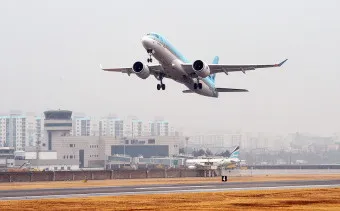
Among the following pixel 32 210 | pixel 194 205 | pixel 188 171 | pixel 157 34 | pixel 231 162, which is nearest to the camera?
pixel 32 210

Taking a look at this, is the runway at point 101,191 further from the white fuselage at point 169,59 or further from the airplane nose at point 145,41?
the airplane nose at point 145,41

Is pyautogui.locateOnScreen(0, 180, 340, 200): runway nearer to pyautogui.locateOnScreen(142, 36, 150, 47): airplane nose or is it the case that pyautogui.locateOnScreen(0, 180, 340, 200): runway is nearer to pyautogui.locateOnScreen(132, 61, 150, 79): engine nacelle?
pyautogui.locateOnScreen(142, 36, 150, 47): airplane nose

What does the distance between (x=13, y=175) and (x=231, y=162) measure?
61.0 m

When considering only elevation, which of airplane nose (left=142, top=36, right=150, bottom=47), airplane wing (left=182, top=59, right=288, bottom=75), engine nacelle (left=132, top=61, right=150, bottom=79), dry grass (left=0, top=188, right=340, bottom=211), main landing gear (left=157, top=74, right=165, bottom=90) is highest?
airplane nose (left=142, top=36, right=150, bottom=47)

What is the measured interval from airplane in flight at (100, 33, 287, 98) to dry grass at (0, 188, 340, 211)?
24.7 metres

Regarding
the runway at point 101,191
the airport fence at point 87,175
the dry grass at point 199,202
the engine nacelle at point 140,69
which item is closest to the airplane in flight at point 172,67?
the engine nacelle at point 140,69

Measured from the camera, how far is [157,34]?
2921 inches

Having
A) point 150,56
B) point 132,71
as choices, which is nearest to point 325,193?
point 150,56

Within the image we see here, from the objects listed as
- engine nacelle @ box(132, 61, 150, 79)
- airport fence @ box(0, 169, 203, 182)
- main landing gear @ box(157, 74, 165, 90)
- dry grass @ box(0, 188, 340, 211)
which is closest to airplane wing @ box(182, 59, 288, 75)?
main landing gear @ box(157, 74, 165, 90)

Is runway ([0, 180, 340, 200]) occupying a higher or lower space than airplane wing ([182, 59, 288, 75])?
lower

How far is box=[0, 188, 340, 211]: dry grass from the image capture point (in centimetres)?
4134

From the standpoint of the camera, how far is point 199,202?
4522 cm

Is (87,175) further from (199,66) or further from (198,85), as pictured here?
(199,66)

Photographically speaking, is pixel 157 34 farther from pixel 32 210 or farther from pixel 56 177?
pixel 32 210
